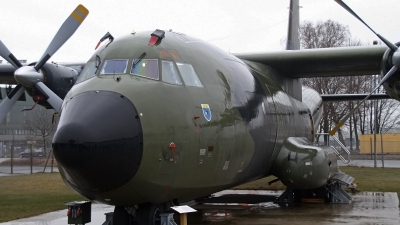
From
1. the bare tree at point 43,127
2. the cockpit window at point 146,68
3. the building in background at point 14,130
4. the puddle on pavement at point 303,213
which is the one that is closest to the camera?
the cockpit window at point 146,68

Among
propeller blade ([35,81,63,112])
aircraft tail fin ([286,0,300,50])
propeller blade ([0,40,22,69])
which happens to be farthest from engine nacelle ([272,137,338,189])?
propeller blade ([0,40,22,69])

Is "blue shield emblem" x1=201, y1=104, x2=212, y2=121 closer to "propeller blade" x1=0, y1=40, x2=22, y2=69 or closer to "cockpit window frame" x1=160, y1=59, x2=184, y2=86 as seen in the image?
"cockpit window frame" x1=160, y1=59, x2=184, y2=86

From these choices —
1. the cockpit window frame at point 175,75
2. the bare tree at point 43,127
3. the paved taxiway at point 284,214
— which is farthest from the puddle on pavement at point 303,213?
the bare tree at point 43,127

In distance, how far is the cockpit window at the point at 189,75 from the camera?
8.61 metres

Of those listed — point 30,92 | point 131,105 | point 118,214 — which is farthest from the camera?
point 30,92

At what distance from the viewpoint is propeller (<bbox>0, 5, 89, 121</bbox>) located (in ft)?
42.8

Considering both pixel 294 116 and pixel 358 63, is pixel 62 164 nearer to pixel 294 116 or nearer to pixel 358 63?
pixel 294 116

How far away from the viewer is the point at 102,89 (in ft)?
24.6

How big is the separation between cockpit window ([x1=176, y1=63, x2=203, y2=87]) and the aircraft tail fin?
32.7 feet

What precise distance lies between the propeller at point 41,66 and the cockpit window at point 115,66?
5.00 meters

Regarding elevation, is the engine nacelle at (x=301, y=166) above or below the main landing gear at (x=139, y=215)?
above

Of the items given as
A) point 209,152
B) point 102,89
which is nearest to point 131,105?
point 102,89

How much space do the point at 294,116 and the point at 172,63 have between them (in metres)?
6.46

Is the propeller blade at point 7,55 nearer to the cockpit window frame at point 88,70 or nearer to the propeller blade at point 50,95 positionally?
the propeller blade at point 50,95
